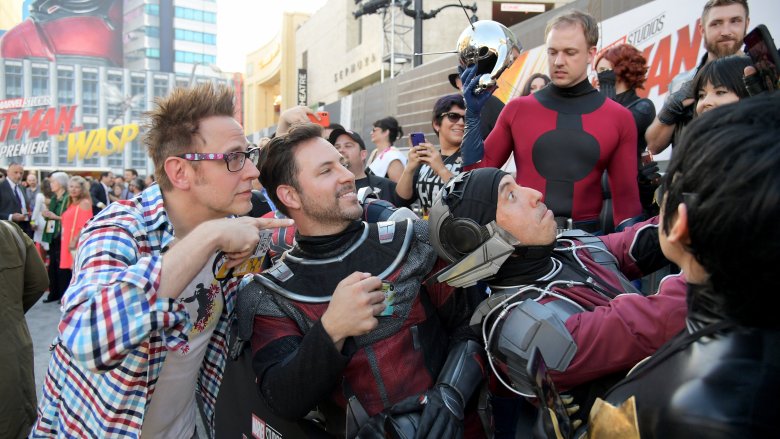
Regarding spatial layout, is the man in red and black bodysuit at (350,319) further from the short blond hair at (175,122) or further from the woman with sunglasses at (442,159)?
the woman with sunglasses at (442,159)

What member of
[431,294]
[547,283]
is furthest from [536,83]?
[547,283]

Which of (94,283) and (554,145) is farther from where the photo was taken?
(554,145)

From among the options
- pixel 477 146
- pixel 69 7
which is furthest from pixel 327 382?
pixel 69 7

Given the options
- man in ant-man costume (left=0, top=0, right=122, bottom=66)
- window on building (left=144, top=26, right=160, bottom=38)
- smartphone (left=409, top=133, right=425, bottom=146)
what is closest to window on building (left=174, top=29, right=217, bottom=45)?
window on building (left=144, top=26, right=160, bottom=38)

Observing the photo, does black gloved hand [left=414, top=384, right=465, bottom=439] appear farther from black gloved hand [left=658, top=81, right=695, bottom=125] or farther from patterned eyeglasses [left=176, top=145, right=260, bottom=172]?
black gloved hand [left=658, top=81, right=695, bottom=125]

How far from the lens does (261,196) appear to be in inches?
139

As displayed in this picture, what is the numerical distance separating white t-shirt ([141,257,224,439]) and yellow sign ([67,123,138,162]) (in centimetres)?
5294

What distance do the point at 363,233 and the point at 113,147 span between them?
54314 millimetres

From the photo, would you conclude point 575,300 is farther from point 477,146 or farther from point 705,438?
point 477,146

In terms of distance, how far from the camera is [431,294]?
214 centimetres

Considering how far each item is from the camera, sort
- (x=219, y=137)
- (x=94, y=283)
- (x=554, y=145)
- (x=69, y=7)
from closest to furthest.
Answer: (x=94, y=283) < (x=219, y=137) < (x=554, y=145) < (x=69, y=7)

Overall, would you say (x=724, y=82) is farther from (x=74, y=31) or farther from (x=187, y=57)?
(x=187, y=57)

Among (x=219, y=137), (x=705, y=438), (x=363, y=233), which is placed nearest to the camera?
(x=705, y=438)

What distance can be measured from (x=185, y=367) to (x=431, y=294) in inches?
37.1
